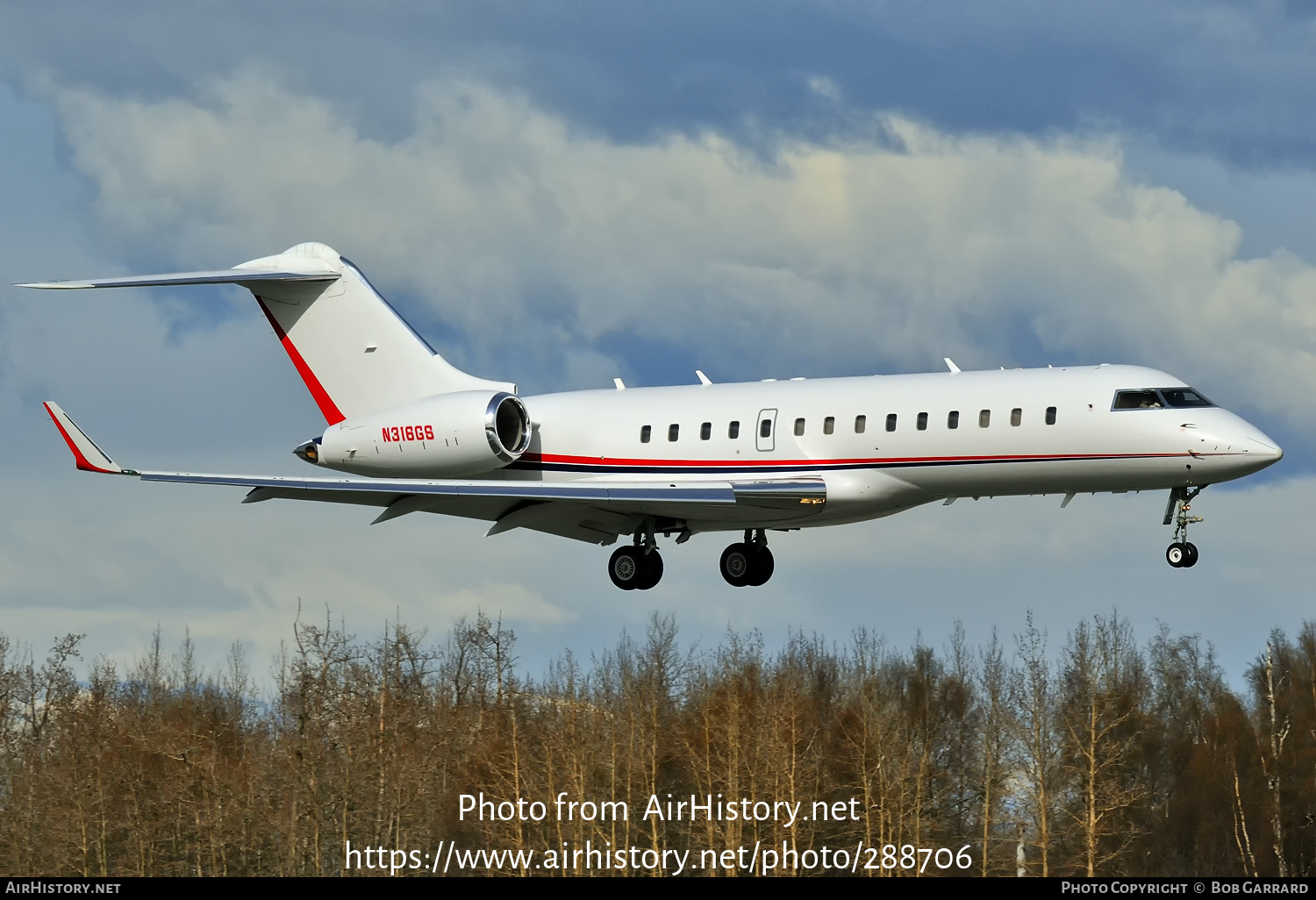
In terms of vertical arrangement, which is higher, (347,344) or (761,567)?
(347,344)

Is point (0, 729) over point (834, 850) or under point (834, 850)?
over

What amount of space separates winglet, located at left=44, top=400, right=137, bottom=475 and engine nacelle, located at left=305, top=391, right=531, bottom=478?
186 inches

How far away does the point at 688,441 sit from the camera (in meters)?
30.3

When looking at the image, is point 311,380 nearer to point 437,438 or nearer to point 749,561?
point 437,438

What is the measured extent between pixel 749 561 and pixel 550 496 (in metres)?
4.44

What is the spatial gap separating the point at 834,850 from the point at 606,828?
6454mm

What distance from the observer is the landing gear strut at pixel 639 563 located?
32.2m

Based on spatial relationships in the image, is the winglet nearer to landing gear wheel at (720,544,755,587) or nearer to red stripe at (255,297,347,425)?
red stripe at (255,297,347,425)

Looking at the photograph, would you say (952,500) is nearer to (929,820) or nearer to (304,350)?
(304,350)

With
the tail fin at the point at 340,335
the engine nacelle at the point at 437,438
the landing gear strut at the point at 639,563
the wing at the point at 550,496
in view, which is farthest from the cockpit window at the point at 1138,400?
the tail fin at the point at 340,335

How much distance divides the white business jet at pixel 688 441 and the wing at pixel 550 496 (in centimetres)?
5

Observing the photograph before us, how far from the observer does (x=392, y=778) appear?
158 ft

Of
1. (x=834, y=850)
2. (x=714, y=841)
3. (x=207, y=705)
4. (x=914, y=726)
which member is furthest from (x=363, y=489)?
(x=207, y=705)

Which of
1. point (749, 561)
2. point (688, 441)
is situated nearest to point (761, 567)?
point (749, 561)
